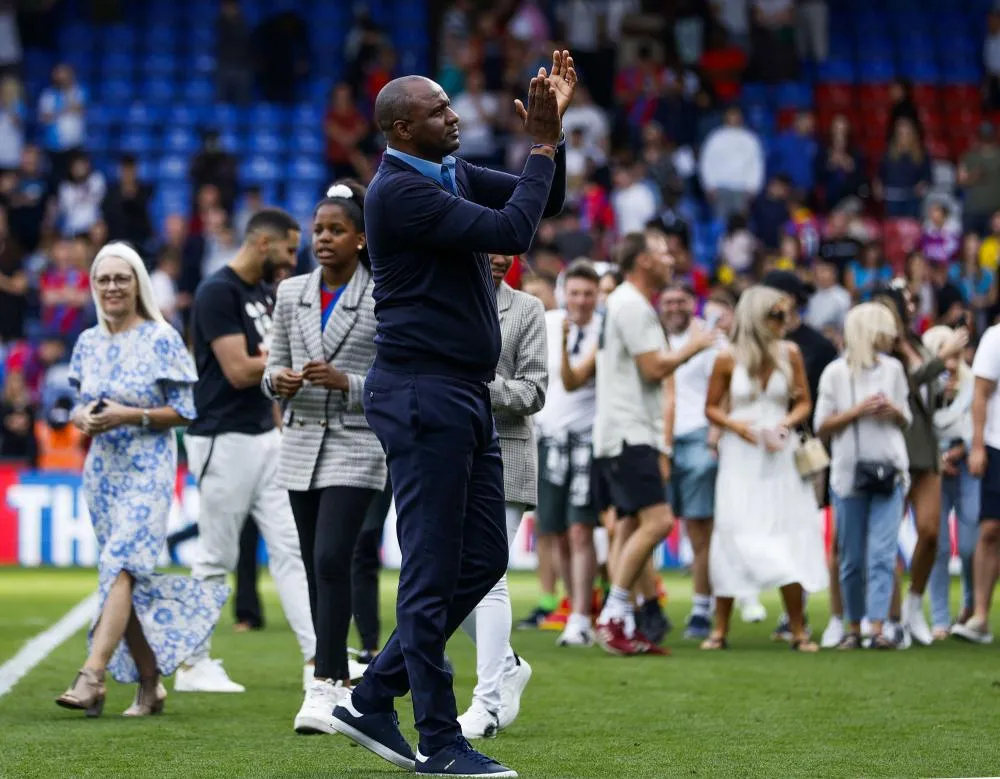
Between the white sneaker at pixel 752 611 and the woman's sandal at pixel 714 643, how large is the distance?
1903 mm

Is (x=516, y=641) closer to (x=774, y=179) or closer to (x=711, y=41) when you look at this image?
(x=774, y=179)

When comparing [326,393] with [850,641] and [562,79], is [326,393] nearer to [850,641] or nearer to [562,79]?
[562,79]

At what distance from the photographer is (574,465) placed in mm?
11602

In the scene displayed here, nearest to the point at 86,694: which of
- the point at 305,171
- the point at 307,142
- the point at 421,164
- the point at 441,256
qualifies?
the point at 441,256

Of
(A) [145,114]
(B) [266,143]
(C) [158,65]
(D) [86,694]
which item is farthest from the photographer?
(C) [158,65]

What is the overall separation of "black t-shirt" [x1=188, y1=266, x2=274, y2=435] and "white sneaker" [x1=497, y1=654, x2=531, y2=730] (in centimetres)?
236

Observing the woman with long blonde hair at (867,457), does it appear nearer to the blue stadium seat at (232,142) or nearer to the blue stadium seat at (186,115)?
the blue stadium seat at (232,142)

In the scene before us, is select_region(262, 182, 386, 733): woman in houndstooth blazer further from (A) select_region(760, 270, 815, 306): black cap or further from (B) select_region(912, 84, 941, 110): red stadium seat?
(B) select_region(912, 84, 941, 110): red stadium seat

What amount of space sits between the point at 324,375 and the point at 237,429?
184cm

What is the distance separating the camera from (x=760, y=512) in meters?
11.0

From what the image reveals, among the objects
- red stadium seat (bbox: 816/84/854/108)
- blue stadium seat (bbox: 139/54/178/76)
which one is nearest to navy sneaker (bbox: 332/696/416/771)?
blue stadium seat (bbox: 139/54/178/76)

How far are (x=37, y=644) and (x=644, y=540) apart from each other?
146 inches

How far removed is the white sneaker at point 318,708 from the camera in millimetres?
7434

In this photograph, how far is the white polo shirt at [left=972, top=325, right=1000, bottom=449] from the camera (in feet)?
36.8
